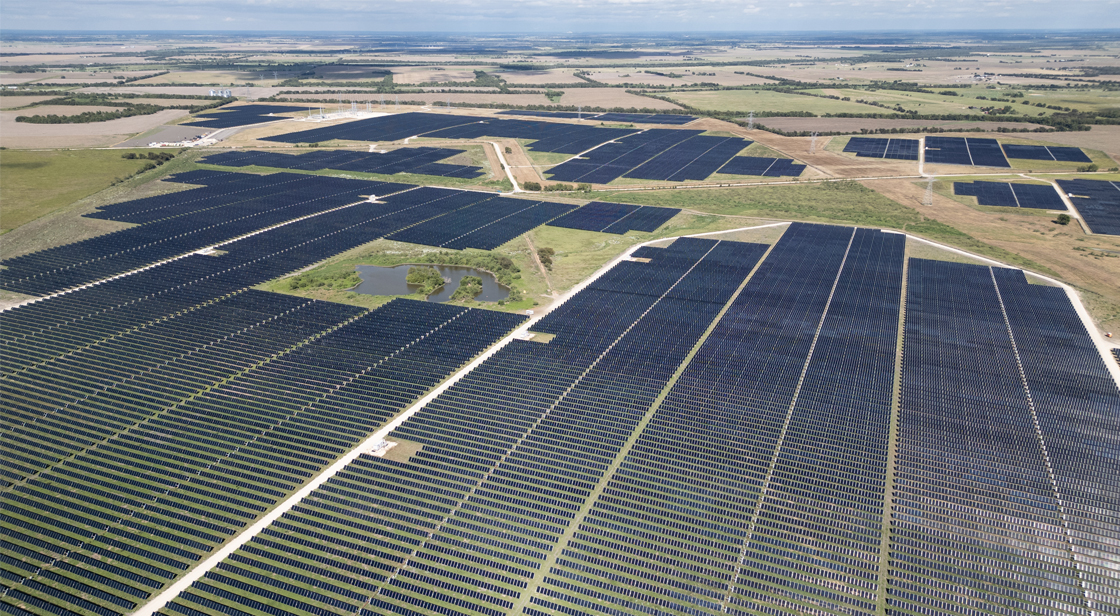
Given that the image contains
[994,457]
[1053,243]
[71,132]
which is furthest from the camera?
[71,132]

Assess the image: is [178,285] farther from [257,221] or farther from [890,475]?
[890,475]

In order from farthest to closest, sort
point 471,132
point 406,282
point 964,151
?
point 471,132 → point 964,151 → point 406,282

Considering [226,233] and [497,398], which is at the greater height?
[226,233]

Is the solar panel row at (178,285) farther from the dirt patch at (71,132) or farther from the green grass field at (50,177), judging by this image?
the dirt patch at (71,132)

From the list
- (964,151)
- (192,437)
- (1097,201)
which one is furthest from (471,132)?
(192,437)

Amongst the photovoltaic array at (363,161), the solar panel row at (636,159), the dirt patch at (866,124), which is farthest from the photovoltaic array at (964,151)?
the photovoltaic array at (363,161)

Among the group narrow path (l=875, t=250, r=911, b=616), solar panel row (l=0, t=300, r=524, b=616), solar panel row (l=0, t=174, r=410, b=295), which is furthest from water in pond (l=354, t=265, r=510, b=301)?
narrow path (l=875, t=250, r=911, b=616)

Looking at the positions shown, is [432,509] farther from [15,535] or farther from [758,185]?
[758,185]

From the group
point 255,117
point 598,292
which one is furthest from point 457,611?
point 255,117
